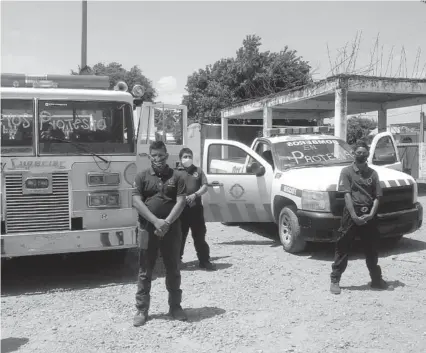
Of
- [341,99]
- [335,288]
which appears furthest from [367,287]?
[341,99]

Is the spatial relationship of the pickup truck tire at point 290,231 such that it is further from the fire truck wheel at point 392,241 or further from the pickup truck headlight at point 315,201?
the fire truck wheel at point 392,241

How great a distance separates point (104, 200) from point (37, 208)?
30.5 inches

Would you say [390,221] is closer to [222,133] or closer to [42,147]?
[42,147]

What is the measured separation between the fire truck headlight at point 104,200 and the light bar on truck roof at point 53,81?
1.50 m

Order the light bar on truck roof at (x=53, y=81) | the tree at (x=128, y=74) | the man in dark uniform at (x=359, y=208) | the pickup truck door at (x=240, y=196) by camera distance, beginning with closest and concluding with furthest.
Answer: the man in dark uniform at (x=359, y=208), the light bar on truck roof at (x=53, y=81), the pickup truck door at (x=240, y=196), the tree at (x=128, y=74)

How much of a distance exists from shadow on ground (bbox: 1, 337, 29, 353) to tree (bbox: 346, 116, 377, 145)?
112ft

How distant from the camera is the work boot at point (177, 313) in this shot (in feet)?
15.8

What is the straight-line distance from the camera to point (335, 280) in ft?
18.5

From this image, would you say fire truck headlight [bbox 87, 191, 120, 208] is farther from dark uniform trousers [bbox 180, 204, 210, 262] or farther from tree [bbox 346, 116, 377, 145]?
tree [bbox 346, 116, 377, 145]

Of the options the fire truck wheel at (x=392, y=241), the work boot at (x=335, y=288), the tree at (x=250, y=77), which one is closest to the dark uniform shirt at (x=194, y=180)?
the work boot at (x=335, y=288)

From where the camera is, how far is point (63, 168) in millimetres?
5898

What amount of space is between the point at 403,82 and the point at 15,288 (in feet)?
41.2

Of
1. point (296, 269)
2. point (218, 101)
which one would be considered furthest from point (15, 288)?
point (218, 101)

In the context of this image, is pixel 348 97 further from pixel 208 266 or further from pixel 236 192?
pixel 208 266
